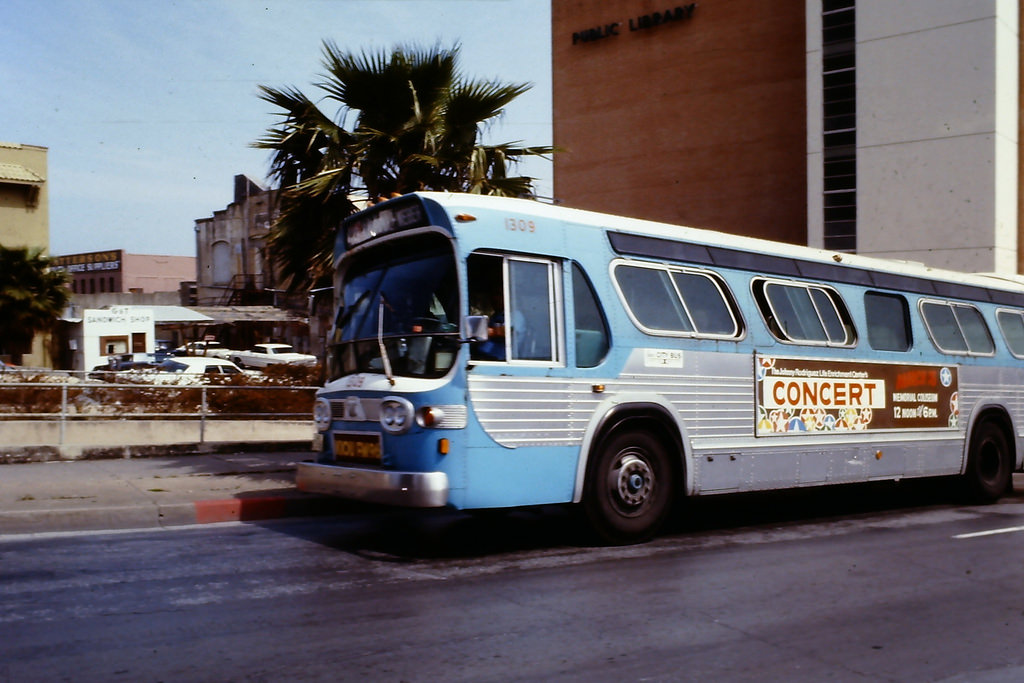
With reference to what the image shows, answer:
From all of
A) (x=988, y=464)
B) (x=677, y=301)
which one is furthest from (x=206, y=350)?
(x=677, y=301)

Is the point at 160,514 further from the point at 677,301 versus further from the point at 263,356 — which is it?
the point at 263,356

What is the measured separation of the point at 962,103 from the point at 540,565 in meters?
25.8

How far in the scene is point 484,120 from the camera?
40.4ft

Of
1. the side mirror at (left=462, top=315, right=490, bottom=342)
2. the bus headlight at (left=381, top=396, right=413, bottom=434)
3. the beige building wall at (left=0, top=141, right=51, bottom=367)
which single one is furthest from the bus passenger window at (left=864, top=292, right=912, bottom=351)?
→ the beige building wall at (left=0, top=141, right=51, bottom=367)

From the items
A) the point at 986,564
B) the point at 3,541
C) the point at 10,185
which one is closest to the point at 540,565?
the point at 986,564

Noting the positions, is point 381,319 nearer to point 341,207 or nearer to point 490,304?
point 490,304

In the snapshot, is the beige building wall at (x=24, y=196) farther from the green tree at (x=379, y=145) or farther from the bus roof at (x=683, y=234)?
the bus roof at (x=683, y=234)

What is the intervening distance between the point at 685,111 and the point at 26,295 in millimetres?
27428

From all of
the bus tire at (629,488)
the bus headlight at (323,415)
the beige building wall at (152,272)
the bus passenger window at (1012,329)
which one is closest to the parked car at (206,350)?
the bus passenger window at (1012,329)

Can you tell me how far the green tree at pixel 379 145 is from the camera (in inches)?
469

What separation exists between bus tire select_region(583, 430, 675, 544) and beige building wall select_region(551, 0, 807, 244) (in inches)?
1139

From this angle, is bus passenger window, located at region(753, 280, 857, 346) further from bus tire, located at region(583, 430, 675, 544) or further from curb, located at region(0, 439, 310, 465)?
curb, located at region(0, 439, 310, 465)

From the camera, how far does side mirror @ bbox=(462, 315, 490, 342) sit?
716 cm

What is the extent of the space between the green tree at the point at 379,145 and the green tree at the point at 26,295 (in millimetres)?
30311
